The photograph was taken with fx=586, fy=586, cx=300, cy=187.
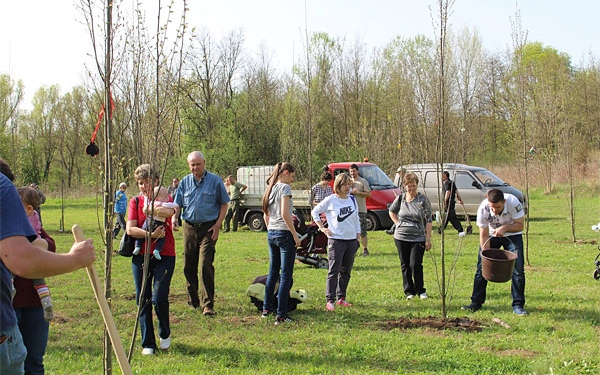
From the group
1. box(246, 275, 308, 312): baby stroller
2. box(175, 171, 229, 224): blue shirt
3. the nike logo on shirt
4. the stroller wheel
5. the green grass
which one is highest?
box(175, 171, 229, 224): blue shirt

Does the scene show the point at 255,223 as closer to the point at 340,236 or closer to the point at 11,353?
Answer: the point at 340,236

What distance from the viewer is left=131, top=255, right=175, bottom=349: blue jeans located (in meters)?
5.59

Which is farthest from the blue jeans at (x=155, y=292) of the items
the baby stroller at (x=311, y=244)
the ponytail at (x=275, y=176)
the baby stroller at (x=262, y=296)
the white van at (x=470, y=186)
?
the white van at (x=470, y=186)

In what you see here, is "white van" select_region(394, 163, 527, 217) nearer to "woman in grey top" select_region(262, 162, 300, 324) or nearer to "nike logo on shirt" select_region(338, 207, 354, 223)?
"nike logo on shirt" select_region(338, 207, 354, 223)

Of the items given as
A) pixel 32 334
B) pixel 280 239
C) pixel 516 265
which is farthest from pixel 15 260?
pixel 516 265

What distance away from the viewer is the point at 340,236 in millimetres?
7547

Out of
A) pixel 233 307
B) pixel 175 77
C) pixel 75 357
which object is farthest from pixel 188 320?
pixel 175 77

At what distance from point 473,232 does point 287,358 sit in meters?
12.6

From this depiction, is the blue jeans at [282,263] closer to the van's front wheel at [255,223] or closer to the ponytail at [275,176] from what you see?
the ponytail at [275,176]

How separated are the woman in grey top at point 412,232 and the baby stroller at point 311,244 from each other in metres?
2.90

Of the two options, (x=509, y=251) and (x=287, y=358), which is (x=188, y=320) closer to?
(x=287, y=358)

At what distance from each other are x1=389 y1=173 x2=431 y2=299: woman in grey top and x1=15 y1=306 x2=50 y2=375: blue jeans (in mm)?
5083

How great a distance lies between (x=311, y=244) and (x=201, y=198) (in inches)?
164

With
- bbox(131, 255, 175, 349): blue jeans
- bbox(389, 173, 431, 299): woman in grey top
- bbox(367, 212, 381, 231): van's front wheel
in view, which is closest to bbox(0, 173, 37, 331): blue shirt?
bbox(131, 255, 175, 349): blue jeans
